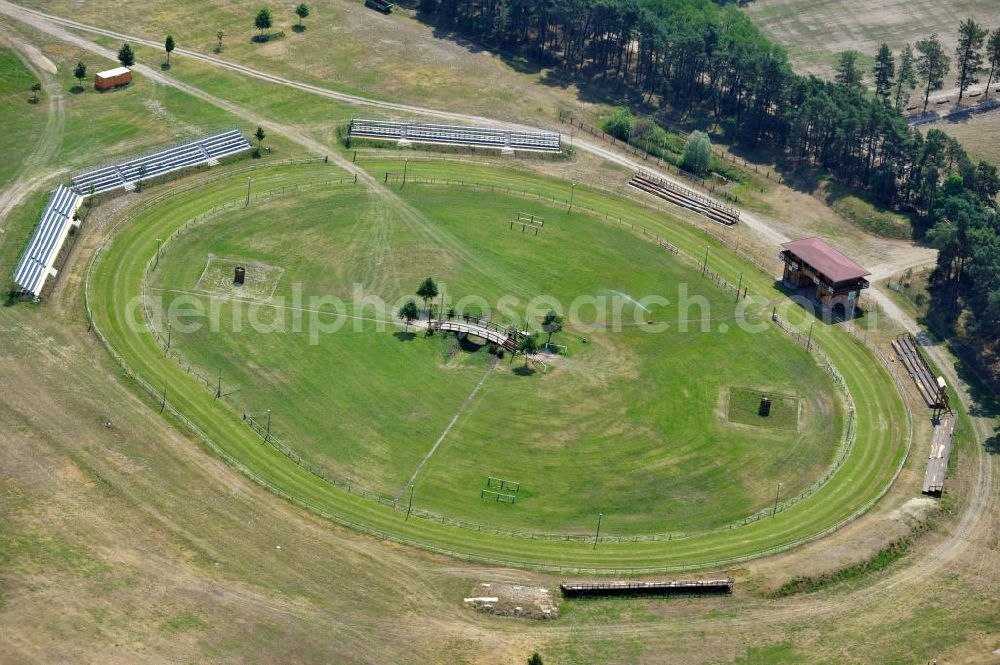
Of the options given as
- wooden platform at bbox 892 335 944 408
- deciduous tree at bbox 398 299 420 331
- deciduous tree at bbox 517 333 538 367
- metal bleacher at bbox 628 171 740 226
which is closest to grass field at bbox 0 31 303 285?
deciduous tree at bbox 398 299 420 331

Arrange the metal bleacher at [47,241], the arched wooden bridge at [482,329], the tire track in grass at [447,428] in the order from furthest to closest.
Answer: the arched wooden bridge at [482,329] → the metal bleacher at [47,241] → the tire track in grass at [447,428]

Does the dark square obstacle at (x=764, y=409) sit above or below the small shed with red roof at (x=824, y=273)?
below

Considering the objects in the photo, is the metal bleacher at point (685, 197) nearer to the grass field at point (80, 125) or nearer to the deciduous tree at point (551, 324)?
the deciduous tree at point (551, 324)

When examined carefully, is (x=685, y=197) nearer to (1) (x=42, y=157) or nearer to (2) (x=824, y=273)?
(2) (x=824, y=273)

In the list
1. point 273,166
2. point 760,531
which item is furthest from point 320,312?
point 760,531

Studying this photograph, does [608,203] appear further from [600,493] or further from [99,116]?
[99,116]

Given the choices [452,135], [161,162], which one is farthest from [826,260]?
[161,162]

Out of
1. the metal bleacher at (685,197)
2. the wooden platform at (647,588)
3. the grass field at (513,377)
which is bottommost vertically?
the wooden platform at (647,588)

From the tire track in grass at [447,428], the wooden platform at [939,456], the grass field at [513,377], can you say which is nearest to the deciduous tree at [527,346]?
the grass field at [513,377]
